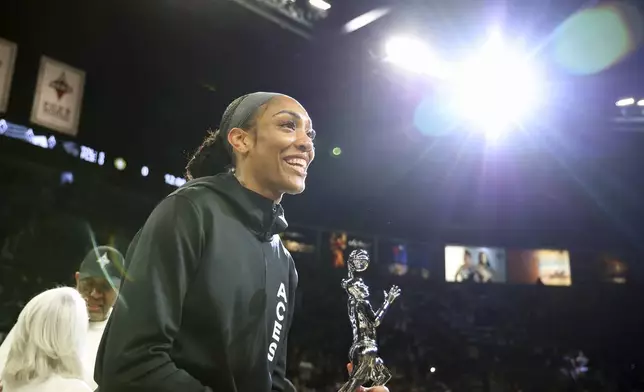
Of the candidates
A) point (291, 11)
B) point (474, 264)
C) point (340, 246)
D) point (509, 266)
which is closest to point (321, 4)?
point (291, 11)

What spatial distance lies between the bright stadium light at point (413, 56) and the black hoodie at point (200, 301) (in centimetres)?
364

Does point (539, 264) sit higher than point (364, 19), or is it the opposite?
point (364, 19)

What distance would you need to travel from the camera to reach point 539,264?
8.27 metres

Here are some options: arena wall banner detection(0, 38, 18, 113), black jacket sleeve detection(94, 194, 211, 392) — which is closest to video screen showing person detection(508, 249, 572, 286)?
arena wall banner detection(0, 38, 18, 113)

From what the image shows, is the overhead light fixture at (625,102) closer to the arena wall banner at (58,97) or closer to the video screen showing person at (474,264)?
A: the video screen showing person at (474,264)

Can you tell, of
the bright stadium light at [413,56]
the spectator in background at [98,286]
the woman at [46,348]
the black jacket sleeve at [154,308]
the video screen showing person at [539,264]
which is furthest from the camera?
the video screen showing person at [539,264]

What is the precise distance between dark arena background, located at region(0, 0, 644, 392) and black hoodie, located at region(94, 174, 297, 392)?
292 centimetres

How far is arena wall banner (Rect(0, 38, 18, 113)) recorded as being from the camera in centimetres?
416

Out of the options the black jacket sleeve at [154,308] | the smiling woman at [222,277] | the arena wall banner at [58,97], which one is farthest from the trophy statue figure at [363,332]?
the arena wall banner at [58,97]

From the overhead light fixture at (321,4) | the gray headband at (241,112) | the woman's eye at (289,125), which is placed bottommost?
the woman's eye at (289,125)

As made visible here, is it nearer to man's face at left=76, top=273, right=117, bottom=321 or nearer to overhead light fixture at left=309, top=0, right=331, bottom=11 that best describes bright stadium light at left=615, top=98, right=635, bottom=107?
overhead light fixture at left=309, top=0, right=331, bottom=11

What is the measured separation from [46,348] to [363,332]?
32.4 inches

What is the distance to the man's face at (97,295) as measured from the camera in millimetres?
1834

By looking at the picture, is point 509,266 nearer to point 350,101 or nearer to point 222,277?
point 350,101
